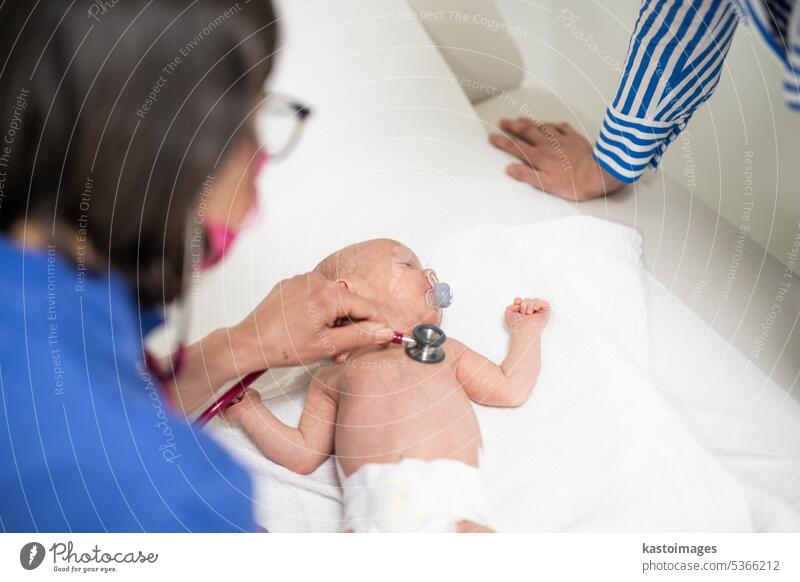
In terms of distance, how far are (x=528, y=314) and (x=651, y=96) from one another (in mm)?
307

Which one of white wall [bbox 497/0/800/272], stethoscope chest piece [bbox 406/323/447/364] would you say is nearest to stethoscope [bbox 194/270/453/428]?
stethoscope chest piece [bbox 406/323/447/364]

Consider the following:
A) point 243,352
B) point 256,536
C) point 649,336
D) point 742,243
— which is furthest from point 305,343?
point 742,243

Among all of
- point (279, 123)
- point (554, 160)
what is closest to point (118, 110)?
point (279, 123)

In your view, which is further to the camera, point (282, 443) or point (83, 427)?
point (282, 443)

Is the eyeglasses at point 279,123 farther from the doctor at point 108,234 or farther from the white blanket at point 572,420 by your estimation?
the white blanket at point 572,420

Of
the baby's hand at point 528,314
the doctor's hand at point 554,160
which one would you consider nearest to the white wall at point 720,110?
the doctor's hand at point 554,160

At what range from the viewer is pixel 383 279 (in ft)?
2.86

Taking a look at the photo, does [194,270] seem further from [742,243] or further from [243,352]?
[742,243]

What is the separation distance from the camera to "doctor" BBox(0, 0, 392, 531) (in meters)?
0.63

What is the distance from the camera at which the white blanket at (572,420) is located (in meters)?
0.74

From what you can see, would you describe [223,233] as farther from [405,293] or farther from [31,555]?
[31,555]

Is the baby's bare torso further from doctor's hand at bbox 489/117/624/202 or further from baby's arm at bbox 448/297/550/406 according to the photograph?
doctor's hand at bbox 489/117/624/202

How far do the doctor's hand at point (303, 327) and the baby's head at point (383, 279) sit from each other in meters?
0.05

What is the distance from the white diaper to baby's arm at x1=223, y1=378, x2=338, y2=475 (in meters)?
0.07
